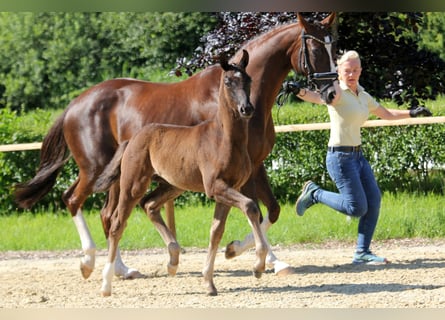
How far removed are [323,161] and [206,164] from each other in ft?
15.2

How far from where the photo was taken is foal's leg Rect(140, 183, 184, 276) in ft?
20.0

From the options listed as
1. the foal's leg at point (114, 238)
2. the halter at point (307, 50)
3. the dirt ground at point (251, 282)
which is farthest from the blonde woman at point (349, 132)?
the foal's leg at point (114, 238)

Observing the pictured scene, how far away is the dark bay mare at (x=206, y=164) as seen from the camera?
5453 millimetres

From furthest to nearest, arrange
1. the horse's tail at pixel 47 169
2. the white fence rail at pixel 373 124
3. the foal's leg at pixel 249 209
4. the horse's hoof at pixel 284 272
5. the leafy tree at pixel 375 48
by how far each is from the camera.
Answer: the white fence rail at pixel 373 124, the leafy tree at pixel 375 48, the horse's tail at pixel 47 169, the horse's hoof at pixel 284 272, the foal's leg at pixel 249 209

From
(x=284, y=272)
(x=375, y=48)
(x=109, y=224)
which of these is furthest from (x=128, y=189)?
(x=375, y=48)

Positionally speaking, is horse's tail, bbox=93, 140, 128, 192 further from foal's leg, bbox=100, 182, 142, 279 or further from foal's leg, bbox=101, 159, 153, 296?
foal's leg, bbox=100, 182, 142, 279

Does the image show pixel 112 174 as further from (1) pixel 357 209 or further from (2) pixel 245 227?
(2) pixel 245 227

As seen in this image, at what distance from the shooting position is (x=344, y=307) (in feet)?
17.4

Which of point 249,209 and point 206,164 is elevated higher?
point 206,164

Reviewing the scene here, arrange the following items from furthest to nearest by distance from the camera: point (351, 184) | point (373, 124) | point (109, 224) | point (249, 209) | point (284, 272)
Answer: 1. point (373, 124)
2. point (109, 224)
3. point (284, 272)
4. point (351, 184)
5. point (249, 209)

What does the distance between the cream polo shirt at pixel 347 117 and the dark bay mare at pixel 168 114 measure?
1.03 ft

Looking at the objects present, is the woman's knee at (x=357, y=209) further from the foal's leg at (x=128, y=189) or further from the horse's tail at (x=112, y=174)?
the horse's tail at (x=112, y=174)

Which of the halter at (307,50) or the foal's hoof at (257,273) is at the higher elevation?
the halter at (307,50)

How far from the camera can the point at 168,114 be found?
6848 millimetres
